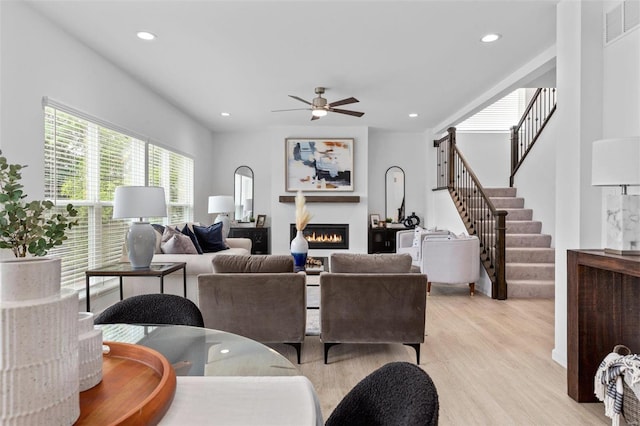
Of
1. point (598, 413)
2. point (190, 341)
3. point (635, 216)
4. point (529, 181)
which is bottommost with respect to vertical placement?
point (598, 413)

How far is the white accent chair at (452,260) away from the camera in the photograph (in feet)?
16.7

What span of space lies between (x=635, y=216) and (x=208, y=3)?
3218 millimetres

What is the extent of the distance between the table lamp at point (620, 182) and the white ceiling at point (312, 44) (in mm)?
1545

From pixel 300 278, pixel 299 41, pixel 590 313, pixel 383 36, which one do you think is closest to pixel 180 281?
pixel 300 278

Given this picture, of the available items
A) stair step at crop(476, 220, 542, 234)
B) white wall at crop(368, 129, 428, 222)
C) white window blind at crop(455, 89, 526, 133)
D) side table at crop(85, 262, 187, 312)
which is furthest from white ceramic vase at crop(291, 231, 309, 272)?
white window blind at crop(455, 89, 526, 133)

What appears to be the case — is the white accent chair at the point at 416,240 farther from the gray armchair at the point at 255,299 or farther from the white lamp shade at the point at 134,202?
the white lamp shade at the point at 134,202

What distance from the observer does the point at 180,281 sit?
13.3 feet

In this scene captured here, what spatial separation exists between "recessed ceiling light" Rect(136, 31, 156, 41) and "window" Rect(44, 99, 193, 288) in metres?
0.95

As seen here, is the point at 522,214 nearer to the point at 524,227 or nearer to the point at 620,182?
the point at 524,227

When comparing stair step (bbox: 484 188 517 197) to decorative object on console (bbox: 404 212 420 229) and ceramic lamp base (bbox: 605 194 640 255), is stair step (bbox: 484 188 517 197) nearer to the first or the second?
decorative object on console (bbox: 404 212 420 229)

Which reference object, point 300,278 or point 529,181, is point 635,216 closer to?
point 300,278

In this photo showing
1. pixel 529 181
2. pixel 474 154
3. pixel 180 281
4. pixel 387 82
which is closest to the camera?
pixel 180 281

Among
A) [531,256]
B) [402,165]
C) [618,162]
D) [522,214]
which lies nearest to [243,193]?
[402,165]

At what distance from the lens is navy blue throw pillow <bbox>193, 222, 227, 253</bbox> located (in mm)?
5418
